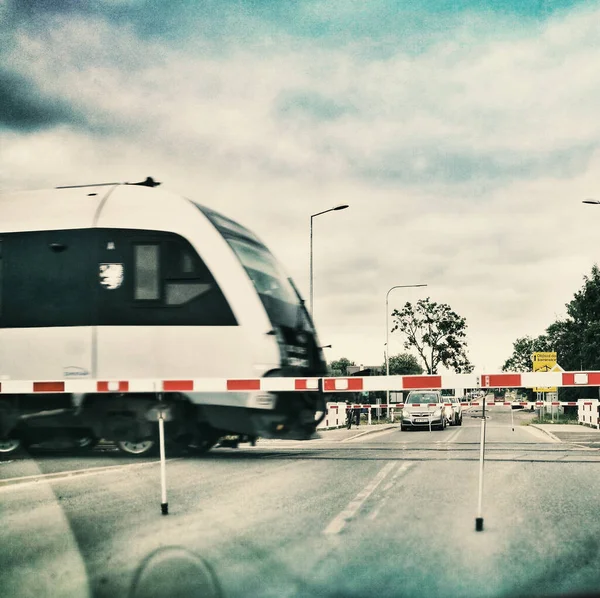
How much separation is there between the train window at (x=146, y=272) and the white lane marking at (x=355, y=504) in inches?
77.8

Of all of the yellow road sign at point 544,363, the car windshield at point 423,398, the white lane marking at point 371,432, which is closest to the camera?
the yellow road sign at point 544,363

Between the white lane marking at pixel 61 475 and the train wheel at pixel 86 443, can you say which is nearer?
the train wheel at pixel 86 443

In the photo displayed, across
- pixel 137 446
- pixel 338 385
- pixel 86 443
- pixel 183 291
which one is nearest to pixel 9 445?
pixel 86 443

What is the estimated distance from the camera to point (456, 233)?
4.44 meters

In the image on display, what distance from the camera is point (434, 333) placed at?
4887 mm

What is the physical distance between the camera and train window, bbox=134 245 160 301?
456 centimetres

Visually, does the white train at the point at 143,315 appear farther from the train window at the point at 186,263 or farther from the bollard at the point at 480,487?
the bollard at the point at 480,487

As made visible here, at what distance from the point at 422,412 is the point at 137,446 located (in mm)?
1966

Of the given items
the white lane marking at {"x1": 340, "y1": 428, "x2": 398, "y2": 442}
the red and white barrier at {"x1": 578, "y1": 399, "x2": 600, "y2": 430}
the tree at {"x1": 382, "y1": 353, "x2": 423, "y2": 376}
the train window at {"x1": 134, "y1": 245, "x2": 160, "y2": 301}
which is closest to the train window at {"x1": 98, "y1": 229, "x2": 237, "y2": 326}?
the train window at {"x1": 134, "y1": 245, "x2": 160, "y2": 301}

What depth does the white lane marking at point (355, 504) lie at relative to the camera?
5.57 m

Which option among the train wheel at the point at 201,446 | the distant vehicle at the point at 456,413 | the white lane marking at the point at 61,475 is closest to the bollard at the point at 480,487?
Result: the distant vehicle at the point at 456,413

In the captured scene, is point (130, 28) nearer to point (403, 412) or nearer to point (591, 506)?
point (403, 412)

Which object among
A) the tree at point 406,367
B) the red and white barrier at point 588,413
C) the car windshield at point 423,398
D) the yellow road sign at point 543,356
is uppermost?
the yellow road sign at point 543,356


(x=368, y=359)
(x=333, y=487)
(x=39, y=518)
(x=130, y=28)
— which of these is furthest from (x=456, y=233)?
(x=39, y=518)
